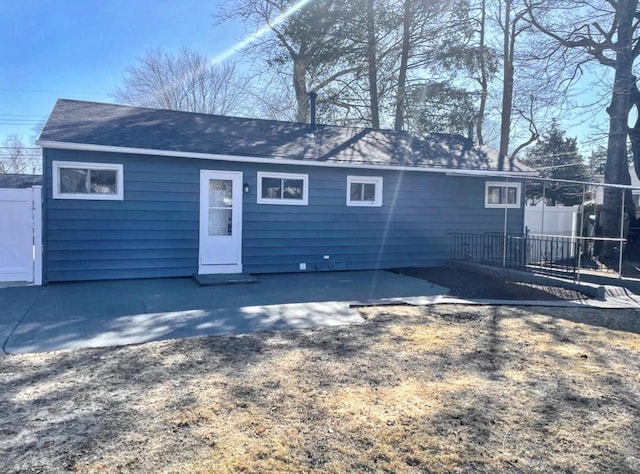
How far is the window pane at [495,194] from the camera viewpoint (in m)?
→ 11.1

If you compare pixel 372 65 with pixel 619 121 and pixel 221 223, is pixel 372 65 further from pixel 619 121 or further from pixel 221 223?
pixel 221 223

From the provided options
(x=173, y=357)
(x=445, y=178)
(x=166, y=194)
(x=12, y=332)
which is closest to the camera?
(x=173, y=357)

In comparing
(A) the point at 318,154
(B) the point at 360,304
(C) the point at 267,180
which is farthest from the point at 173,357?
(A) the point at 318,154

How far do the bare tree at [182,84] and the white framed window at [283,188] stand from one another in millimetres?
16522

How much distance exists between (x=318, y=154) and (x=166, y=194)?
3.15 m

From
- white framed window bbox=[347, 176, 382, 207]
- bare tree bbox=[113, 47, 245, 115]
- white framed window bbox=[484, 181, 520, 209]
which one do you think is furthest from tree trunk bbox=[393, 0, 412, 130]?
bare tree bbox=[113, 47, 245, 115]

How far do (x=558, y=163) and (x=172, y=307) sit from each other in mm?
24150

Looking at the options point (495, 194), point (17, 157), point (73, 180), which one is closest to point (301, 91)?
point (495, 194)

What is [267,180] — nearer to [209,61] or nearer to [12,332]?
[12,332]

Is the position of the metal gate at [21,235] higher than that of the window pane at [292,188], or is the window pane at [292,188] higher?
the window pane at [292,188]

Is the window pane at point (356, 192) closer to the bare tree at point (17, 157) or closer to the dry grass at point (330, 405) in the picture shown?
the dry grass at point (330, 405)

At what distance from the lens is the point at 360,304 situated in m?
6.46

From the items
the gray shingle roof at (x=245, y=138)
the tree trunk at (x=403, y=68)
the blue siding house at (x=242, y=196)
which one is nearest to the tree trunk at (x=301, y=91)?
the tree trunk at (x=403, y=68)

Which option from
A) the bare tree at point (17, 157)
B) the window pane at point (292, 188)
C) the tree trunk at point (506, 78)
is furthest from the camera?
the bare tree at point (17, 157)
